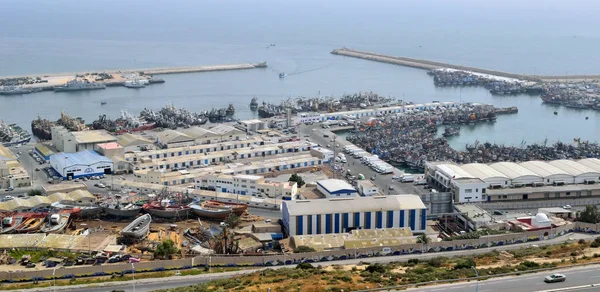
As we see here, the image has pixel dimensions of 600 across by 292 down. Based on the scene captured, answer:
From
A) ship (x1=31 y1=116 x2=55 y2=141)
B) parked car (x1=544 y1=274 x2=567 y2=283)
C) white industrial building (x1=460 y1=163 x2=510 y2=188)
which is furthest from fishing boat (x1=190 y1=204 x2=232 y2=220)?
ship (x1=31 y1=116 x2=55 y2=141)

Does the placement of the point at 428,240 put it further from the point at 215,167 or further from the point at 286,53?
the point at 286,53

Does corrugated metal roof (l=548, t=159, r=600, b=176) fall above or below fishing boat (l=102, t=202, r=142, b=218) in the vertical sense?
above

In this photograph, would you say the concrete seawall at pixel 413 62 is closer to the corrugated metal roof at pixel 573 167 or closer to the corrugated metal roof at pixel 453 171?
the corrugated metal roof at pixel 573 167

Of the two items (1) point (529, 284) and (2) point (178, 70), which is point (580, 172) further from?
(2) point (178, 70)

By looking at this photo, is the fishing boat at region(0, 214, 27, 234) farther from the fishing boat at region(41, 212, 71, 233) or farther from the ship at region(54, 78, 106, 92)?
the ship at region(54, 78, 106, 92)

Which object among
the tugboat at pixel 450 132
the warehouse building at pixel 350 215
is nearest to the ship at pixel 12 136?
the warehouse building at pixel 350 215

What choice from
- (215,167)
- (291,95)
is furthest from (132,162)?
(291,95)
